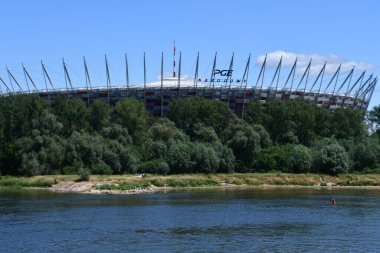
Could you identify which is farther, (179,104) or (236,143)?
(179,104)

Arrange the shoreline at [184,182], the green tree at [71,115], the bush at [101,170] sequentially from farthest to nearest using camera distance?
the green tree at [71,115], the bush at [101,170], the shoreline at [184,182]

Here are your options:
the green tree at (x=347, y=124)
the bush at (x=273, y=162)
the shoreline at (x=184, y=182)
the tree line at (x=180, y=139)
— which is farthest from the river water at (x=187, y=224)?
the green tree at (x=347, y=124)

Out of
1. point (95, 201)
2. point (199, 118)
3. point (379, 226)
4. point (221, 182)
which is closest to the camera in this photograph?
point (379, 226)

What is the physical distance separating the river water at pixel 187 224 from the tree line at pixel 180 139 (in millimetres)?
32548

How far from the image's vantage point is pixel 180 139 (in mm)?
134125

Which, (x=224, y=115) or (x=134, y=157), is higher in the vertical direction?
(x=224, y=115)

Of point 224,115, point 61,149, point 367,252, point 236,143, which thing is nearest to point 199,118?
point 224,115

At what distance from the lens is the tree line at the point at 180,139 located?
392 ft

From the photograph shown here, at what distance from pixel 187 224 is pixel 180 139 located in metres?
76.3

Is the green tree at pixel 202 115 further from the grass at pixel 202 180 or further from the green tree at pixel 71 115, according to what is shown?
the grass at pixel 202 180

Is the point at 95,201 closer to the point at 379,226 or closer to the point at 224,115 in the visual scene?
the point at 379,226

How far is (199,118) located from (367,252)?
109 m

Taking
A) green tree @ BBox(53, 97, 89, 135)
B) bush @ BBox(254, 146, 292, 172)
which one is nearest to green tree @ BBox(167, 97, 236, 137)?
bush @ BBox(254, 146, 292, 172)

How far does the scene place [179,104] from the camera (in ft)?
515
